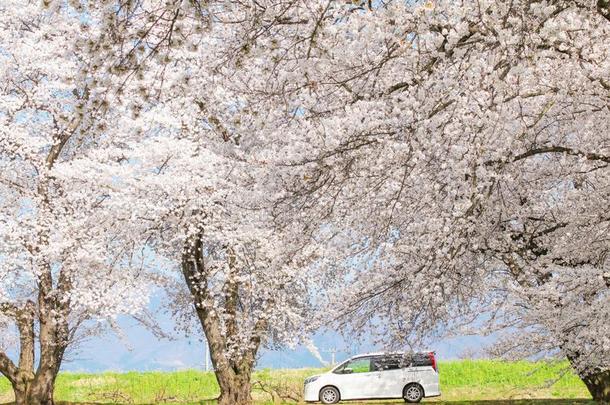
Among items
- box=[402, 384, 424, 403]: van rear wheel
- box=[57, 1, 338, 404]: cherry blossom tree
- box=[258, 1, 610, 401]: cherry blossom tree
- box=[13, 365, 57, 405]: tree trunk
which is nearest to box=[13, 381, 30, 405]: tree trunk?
box=[13, 365, 57, 405]: tree trunk

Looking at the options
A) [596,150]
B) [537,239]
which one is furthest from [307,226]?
[537,239]

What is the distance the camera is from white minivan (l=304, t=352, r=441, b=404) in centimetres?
2389

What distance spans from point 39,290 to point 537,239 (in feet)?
39.9

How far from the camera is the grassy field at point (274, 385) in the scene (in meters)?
23.2

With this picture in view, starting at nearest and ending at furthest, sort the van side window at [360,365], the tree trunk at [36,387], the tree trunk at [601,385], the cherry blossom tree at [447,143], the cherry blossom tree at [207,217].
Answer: the cherry blossom tree at [447,143]
the tree trunk at [601,385]
the cherry blossom tree at [207,217]
the tree trunk at [36,387]
the van side window at [360,365]

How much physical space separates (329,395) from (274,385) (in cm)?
176

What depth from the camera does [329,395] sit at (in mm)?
24531

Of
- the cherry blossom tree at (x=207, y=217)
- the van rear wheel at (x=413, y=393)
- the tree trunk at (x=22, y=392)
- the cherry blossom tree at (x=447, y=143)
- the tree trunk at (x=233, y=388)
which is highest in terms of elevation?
the cherry blossom tree at (x=207, y=217)

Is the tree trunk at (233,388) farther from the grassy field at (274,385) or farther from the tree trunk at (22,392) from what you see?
the tree trunk at (22,392)

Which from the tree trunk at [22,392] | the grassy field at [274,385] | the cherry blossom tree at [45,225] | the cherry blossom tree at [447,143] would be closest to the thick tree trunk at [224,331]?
the cherry blossom tree at [45,225]

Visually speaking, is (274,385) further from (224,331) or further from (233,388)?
(224,331)

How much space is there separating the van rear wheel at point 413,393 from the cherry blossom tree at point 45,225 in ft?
30.9

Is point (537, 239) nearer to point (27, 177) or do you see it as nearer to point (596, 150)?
point (596, 150)

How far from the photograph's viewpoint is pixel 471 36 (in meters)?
7.69
